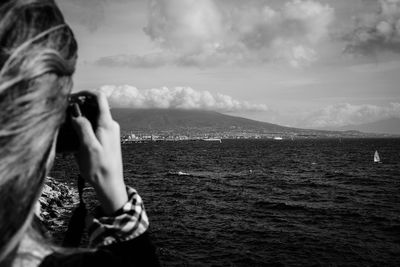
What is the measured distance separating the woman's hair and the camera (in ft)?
0.47

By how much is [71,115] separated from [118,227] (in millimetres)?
419

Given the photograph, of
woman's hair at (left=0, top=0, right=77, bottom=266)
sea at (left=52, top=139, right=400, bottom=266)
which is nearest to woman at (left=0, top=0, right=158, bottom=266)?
woman's hair at (left=0, top=0, right=77, bottom=266)

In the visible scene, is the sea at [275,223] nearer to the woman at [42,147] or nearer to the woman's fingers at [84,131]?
the woman at [42,147]

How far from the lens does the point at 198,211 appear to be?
3262cm

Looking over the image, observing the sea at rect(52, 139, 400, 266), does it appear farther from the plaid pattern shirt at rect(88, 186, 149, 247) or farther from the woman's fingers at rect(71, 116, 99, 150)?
the woman's fingers at rect(71, 116, 99, 150)

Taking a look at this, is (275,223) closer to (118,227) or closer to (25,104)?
(118,227)

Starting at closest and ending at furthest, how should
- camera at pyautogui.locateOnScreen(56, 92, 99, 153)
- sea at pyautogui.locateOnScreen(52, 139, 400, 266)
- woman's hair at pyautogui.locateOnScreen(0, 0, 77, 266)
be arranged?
woman's hair at pyautogui.locateOnScreen(0, 0, 77, 266) < camera at pyautogui.locateOnScreen(56, 92, 99, 153) < sea at pyautogui.locateOnScreen(52, 139, 400, 266)

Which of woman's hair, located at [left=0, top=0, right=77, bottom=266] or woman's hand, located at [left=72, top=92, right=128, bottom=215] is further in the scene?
woman's hand, located at [left=72, top=92, right=128, bottom=215]

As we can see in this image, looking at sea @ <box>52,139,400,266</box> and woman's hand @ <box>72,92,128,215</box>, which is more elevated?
woman's hand @ <box>72,92,128,215</box>

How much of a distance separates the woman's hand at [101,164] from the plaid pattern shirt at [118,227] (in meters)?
0.03

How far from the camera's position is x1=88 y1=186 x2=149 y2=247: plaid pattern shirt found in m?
1.16

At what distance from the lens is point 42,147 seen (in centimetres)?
91

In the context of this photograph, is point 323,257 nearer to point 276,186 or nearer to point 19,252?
point 19,252

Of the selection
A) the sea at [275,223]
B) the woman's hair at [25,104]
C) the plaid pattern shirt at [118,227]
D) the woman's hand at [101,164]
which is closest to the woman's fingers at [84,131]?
the woman's hand at [101,164]
